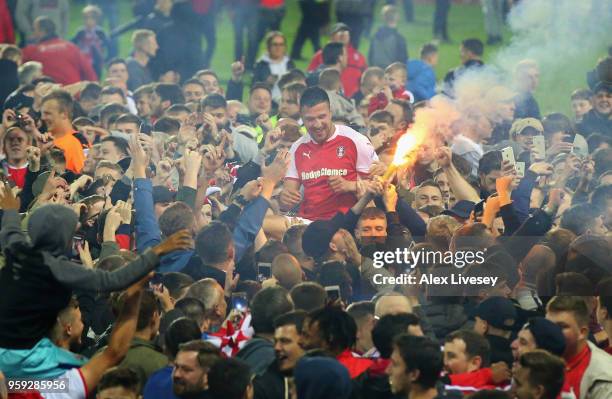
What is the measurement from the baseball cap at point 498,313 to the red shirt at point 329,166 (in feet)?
10.2

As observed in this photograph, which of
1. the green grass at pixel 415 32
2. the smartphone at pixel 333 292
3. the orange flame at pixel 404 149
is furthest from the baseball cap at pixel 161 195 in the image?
the green grass at pixel 415 32

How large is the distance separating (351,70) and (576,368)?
12.3m

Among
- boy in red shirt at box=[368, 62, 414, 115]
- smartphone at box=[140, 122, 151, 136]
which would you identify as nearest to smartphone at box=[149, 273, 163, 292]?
smartphone at box=[140, 122, 151, 136]

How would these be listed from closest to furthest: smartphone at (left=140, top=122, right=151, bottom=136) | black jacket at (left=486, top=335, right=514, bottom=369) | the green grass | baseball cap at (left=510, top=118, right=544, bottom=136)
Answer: black jacket at (left=486, top=335, right=514, bottom=369), baseball cap at (left=510, top=118, right=544, bottom=136), smartphone at (left=140, top=122, right=151, bottom=136), the green grass

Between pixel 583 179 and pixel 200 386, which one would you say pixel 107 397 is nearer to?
pixel 200 386

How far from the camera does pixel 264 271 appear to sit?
10.4 m

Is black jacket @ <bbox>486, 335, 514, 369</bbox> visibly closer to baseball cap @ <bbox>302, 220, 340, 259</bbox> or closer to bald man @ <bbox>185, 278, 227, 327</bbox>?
bald man @ <bbox>185, 278, 227, 327</bbox>

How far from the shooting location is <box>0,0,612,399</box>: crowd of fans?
7.57 metres

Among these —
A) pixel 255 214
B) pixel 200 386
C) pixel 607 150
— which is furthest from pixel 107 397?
pixel 607 150

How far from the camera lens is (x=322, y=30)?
25.2 m

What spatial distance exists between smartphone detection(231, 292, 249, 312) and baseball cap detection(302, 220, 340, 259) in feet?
3.60

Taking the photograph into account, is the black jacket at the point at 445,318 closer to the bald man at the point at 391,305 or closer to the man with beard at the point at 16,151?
the bald man at the point at 391,305

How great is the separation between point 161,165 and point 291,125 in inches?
68.7

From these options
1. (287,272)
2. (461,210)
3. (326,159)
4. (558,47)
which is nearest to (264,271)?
(287,272)
